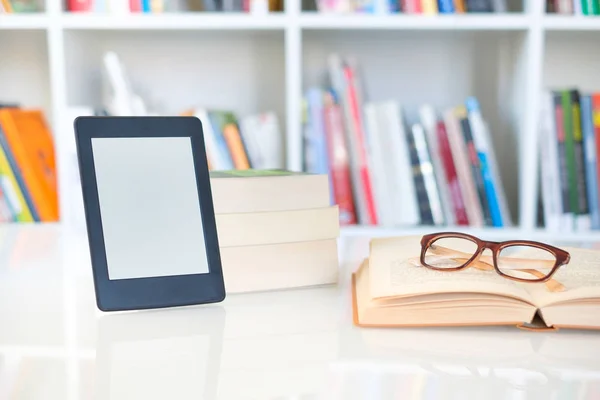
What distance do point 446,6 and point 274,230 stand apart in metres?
1.25

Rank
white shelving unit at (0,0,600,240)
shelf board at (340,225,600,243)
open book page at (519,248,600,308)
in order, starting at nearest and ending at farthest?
open book page at (519,248,600,308) → shelf board at (340,225,600,243) → white shelving unit at (0,0,600,240)

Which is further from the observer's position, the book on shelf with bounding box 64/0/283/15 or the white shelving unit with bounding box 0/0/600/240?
the white shelving unit with bounding box 0/0/600/240

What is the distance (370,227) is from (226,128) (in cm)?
49

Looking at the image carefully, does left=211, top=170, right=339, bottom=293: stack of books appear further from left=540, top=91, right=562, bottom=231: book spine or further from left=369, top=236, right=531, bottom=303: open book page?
left=540, top=91, right=562, bottom=231: book spine

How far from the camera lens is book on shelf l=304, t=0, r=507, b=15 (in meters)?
1.90

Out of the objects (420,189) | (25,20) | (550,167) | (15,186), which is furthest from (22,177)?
(550,167)

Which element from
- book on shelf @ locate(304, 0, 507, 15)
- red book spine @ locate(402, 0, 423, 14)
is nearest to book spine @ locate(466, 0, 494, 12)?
book on shelf @ locate(304, 0, 507, 15)

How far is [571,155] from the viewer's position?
6.27 ft

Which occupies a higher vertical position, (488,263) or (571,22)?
(571,22)

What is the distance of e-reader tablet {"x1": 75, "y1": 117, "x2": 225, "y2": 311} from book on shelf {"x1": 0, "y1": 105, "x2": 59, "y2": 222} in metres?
1.27

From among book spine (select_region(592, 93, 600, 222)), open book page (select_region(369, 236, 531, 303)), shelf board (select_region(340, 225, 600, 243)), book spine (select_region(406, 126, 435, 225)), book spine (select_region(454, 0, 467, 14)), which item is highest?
book spine (select_region(454, 0, 467, 14))

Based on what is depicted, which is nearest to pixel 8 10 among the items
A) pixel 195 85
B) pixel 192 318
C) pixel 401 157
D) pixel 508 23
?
pixel 195 85

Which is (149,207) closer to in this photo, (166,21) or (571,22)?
(166,21)

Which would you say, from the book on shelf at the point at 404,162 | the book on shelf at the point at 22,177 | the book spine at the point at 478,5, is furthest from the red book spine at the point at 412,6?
the book on shelf at the point at 22,177
